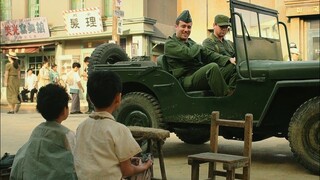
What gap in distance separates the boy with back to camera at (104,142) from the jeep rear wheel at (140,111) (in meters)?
3.03

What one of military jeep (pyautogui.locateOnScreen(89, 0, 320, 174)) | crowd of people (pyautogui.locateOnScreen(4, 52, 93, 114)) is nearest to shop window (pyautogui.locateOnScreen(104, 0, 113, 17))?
crowd of people (pyautogui.locateOnScreen(4, 52, 93, 114))

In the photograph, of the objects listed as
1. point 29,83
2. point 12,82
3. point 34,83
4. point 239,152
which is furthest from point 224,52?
point 29,83

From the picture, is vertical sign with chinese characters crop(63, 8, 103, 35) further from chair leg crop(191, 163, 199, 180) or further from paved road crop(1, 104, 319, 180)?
chair leg crop(191, 163, 199, 180)

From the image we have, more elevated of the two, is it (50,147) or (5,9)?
(5,9)

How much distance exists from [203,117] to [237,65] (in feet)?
2.20

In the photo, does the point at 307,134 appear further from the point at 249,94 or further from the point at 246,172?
the point at 246,172

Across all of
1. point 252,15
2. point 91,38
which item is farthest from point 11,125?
point 91,38

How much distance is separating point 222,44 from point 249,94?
1.04 m

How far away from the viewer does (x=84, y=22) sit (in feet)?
61.0

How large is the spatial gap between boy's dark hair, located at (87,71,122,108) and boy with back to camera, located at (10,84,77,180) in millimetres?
283

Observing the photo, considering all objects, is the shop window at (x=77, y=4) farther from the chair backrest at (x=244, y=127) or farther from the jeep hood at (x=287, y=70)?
the chair backrest at (x=244, y=127)

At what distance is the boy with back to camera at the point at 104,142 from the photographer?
249cm

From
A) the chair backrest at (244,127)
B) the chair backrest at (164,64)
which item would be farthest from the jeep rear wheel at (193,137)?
the chair backrest at (244,127)

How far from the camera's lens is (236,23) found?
5.49 metres
